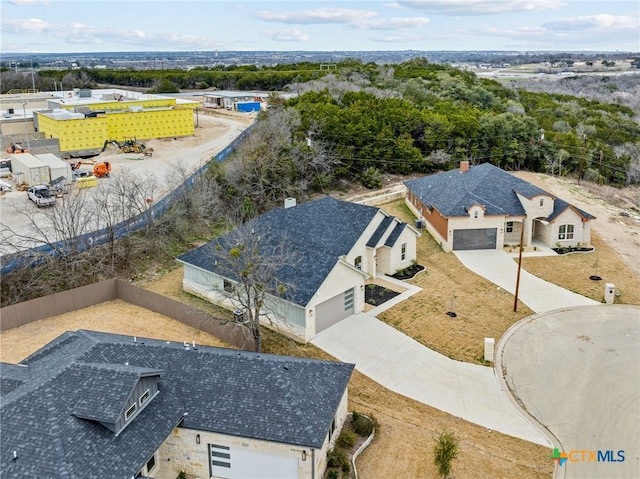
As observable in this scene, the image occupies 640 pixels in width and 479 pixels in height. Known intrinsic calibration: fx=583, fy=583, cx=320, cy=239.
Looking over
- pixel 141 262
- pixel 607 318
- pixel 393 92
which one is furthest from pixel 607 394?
pixel 393 92

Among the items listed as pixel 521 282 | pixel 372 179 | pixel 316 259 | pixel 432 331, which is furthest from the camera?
pixel 372 179

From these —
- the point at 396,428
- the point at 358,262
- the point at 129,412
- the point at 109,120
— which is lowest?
the point at 396,428

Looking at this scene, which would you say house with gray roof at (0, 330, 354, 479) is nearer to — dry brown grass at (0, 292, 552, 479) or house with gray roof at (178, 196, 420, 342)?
dry brown grass at (0, 292, 552, 479)

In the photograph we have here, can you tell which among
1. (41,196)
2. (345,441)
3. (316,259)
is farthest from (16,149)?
(345,441)

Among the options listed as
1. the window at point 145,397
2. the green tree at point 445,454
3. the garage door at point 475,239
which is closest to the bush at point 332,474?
the green tree at point 445,454

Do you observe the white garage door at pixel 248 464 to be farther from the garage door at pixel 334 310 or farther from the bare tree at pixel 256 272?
the garage door at pixel 334 310

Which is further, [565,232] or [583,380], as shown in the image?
[565,232]

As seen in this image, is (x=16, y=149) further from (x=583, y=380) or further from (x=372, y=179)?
(x=583, y=380)
